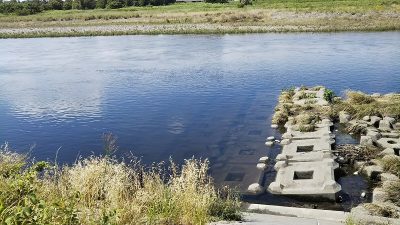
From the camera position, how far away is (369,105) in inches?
856

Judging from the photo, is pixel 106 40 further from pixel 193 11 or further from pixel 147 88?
pixel 147 88

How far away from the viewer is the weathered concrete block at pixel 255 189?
13906 millimetres

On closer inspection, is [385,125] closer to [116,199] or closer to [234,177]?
[234,177]

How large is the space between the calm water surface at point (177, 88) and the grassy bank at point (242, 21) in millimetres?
10218

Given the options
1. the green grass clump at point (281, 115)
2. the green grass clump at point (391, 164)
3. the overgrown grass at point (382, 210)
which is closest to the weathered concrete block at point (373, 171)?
the green grass clump at point (391, 164)

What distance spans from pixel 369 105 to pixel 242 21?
56.6 m

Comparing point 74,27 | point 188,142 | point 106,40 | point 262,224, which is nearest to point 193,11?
point 74,27

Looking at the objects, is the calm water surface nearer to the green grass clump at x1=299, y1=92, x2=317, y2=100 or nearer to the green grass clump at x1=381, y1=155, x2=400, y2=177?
the green grass clump at x1=299, y1=92, x2=317, y2=100

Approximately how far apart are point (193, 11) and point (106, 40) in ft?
96.3

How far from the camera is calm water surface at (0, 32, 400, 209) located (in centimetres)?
1961

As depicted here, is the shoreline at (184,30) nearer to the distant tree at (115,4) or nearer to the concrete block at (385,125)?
the distant tree at (115,4)

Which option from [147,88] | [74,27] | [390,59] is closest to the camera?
[147,88]

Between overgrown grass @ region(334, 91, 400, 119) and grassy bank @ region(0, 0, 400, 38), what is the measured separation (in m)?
41.4

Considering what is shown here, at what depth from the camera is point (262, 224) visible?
985 centimetres
